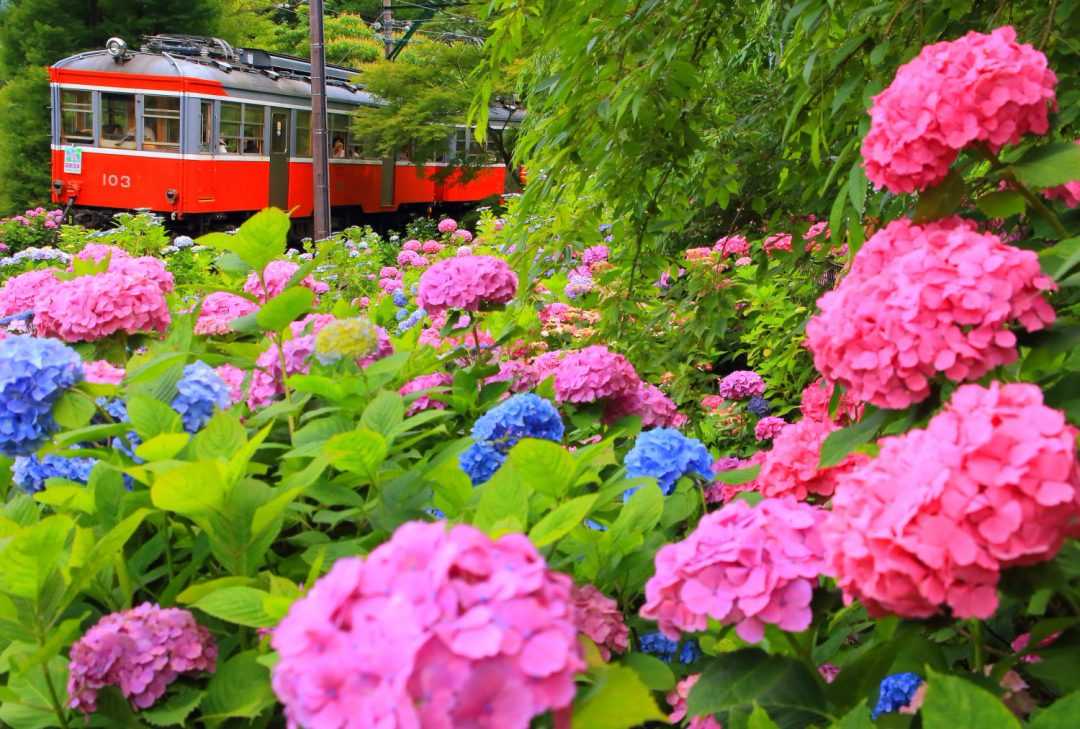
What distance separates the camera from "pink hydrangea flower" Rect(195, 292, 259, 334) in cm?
222

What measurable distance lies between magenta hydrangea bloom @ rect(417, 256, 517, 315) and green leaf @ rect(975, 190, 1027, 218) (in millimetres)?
1150

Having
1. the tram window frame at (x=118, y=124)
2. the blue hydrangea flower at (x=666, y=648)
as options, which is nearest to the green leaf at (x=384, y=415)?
the blue hydrangea flower at (x=666, y=648)

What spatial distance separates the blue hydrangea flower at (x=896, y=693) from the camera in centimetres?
138

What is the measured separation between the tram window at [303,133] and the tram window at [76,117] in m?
3.14

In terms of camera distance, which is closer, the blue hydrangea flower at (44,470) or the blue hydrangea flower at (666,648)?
the blue hydrangea flower at (666,648)

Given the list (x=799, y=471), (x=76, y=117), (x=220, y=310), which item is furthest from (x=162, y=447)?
(x=76, y=117)

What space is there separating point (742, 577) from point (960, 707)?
216mm

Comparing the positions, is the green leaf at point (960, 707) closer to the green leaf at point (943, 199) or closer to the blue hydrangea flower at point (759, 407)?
the green leaf at point (943, 199)

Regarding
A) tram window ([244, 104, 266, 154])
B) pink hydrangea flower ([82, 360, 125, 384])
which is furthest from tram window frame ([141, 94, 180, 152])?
pink hydrangea flower ([82, 360, 125, 384])

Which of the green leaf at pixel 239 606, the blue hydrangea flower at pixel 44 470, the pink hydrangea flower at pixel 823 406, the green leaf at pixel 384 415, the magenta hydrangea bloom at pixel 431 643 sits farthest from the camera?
the pink hydrangea flower at pixel 823 406

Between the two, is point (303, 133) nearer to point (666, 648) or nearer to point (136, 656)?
point (666, 648)

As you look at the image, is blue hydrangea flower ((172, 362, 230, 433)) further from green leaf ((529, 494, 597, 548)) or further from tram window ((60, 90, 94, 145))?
tram window ((60, 90, 94, 145))

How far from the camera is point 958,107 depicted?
130cm

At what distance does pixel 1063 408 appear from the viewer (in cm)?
109
